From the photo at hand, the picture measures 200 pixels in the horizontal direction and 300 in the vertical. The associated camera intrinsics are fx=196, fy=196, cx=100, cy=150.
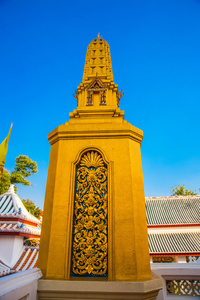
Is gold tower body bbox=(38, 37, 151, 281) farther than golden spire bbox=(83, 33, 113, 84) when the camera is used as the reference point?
No

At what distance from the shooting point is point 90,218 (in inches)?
121

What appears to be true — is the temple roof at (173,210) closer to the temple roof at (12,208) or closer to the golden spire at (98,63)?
the temple roof at (12,208)

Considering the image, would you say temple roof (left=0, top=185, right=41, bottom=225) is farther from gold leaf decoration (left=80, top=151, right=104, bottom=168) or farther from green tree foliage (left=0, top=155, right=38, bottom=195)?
green tree foliage (left=0, top=155, right=38, bottom=195)

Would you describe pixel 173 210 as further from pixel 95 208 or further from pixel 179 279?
pixel 95 208

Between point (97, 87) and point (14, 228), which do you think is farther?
point (14, 228)

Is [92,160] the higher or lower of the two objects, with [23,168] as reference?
lower

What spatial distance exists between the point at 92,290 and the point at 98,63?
5.73 meters

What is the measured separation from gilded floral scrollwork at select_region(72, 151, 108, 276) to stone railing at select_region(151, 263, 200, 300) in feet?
5.23

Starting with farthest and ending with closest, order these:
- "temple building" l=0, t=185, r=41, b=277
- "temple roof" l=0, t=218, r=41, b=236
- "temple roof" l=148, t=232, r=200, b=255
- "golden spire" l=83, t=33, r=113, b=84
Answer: "temple roof" l=148, t=232, r=200, b=255, "temple roof" l=0, t=218, r=41, b=236, "temple building" l=0, t=185, r=41, b=277, "golden spire" l=83, t=33, r=113, b=84

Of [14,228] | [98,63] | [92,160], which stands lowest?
[14,228]

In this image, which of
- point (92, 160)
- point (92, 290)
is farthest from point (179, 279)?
point (92, 160)

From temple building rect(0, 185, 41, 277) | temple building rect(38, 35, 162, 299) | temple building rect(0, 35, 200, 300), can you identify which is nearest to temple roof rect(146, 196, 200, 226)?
temple building rect(0, 185, 41, 277)

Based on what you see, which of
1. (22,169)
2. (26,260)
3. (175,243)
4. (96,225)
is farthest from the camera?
(22,169)

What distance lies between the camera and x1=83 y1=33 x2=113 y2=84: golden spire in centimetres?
573
